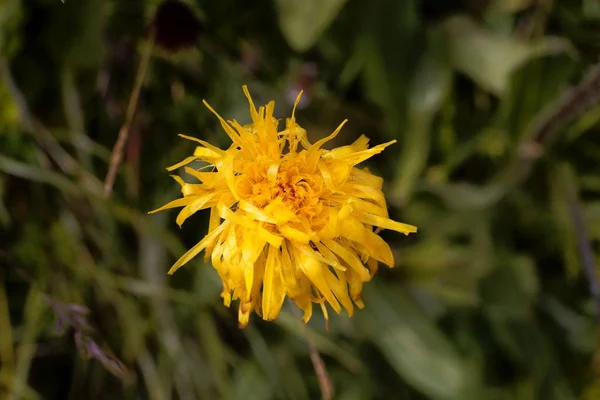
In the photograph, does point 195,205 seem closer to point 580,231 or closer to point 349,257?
point 349,257

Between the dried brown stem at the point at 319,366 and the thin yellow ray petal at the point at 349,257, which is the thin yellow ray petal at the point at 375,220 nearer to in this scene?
the thin yellow ray petal at the point at 349,257

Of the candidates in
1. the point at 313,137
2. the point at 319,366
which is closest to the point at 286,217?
the point at 319,366

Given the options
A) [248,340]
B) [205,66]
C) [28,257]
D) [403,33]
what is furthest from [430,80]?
[28,257]

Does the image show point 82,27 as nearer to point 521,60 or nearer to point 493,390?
point 521,60

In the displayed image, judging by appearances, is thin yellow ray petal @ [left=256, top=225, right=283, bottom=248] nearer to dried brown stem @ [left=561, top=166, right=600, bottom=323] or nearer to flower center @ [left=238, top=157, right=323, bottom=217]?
flower center @ [left=238, top=157, right=323, bottom=217]

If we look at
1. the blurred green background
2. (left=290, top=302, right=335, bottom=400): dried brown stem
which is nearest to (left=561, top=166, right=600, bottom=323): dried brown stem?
the blurred green background
